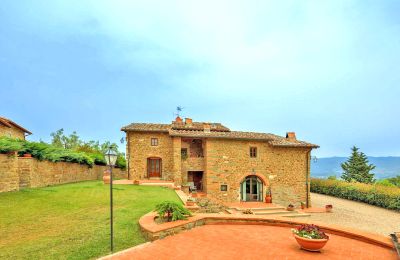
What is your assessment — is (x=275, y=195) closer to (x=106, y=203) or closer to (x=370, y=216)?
(x=370, y=216)

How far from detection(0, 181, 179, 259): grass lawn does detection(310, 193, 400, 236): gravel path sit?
44.8 ft

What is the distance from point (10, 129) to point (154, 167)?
16874mm

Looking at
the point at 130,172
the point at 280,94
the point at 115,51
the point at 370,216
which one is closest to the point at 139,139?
the point at 130,172

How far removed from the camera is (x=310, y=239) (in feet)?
18.3

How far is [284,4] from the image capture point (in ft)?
55.1

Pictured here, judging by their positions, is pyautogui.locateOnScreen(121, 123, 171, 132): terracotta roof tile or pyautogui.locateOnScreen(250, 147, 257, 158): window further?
pyautogui.locateOnScreen(250, 147, 257, 158): window

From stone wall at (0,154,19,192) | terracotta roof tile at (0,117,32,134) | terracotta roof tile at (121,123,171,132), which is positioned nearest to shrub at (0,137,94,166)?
stone wall at (0,154,19,192)

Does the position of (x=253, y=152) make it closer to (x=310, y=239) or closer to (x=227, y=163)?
(x=227, y=163)

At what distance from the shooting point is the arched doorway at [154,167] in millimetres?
21734

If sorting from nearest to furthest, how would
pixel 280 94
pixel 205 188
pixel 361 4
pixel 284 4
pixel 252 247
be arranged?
1. pixel 252 247
2. pixel 284 4
3. pixel 361 4
4. pixel 205 188
5. pixel 280 94

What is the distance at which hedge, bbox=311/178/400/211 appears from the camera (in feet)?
63.6

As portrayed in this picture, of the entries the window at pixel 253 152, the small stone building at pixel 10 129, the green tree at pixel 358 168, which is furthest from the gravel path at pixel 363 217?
the small stone building at pixel 10 129

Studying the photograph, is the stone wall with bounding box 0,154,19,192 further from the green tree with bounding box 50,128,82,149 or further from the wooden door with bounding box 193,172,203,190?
the green tree with bounding box 50,128,82,149

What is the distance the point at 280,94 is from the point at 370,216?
2119 inches
